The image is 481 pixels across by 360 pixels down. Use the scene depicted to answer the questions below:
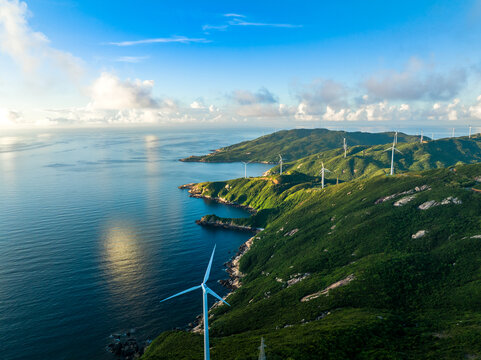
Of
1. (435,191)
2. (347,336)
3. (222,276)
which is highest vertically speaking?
(435,191)

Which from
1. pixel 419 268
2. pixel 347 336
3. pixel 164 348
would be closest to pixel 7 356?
pixel 164 348

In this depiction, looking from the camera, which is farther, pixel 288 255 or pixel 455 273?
pixel 288 255

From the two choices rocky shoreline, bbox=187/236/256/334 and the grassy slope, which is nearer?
the grassy slope

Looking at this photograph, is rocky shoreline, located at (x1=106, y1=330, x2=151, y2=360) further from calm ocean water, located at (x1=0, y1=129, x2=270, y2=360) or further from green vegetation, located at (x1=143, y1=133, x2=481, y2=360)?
green vegetation, located at (x1=143, y1=133, x2=481, y2=360)

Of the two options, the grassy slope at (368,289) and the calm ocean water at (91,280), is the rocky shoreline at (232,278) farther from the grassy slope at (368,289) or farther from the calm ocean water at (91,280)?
the grassy slope at (368,289)

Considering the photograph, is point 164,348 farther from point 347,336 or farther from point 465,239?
point 465,239

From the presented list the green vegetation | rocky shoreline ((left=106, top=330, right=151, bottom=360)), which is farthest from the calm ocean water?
the green vegetation
